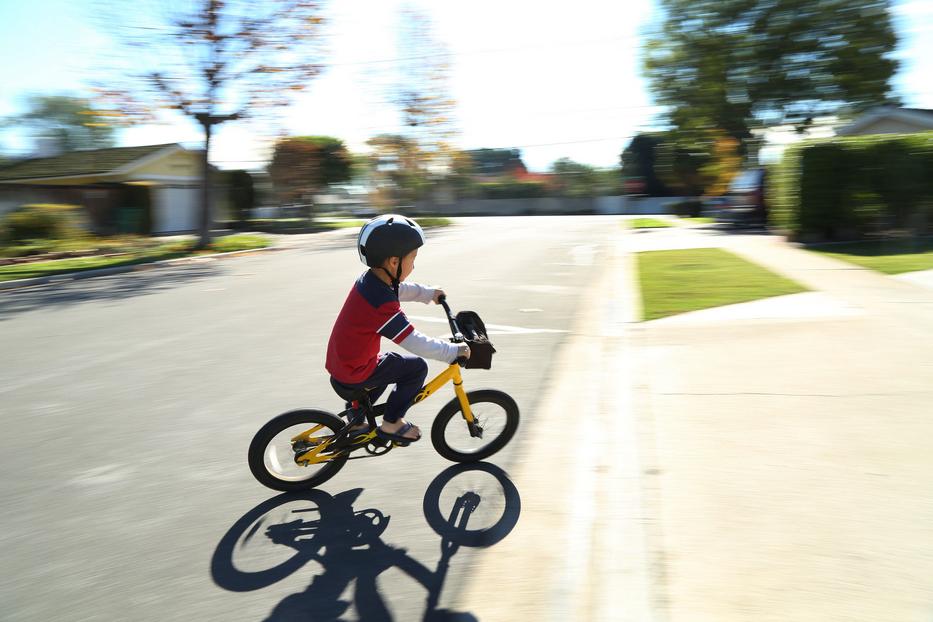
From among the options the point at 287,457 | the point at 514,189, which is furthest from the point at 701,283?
the point at 514,189

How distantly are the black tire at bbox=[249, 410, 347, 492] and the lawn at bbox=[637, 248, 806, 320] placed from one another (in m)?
5.43

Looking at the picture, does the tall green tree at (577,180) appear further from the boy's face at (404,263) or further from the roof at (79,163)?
the boy's face at (404,263)

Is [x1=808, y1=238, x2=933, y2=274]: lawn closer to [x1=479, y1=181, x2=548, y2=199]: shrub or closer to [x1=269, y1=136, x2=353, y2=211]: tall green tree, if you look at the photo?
[x1=269, y1=136, x2=353, y2=211]: tall green tree

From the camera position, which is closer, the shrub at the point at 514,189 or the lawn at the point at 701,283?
the lawn at the point at 701,283

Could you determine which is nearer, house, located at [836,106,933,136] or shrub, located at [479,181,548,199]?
house, located at [836,106,933,136]

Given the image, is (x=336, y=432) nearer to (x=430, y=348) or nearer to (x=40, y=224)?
(x=430, y=348)

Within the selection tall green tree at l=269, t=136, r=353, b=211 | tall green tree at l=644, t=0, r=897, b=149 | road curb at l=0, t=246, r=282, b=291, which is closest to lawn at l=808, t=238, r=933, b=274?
road curb at l=0, t=246, r=282, b=291

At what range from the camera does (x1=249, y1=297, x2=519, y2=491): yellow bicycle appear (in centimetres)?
396

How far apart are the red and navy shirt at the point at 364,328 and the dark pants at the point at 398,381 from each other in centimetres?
10

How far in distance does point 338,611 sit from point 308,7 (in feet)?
74.5

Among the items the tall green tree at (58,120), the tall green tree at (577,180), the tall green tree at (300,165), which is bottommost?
the tall green tree at (300,165)

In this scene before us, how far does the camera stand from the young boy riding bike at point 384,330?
3.76m

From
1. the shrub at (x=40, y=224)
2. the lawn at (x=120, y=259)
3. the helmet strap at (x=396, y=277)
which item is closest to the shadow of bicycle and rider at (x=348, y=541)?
the helmet strap at (x=396, y=277)

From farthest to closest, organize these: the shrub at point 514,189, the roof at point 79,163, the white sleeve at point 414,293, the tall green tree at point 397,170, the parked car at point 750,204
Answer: the shrub at point 514,189 < the tall green tree at point 397,170 < the roof at point 79,163 < the parked car at point 750,204 < the white sleeve at point 414,293
